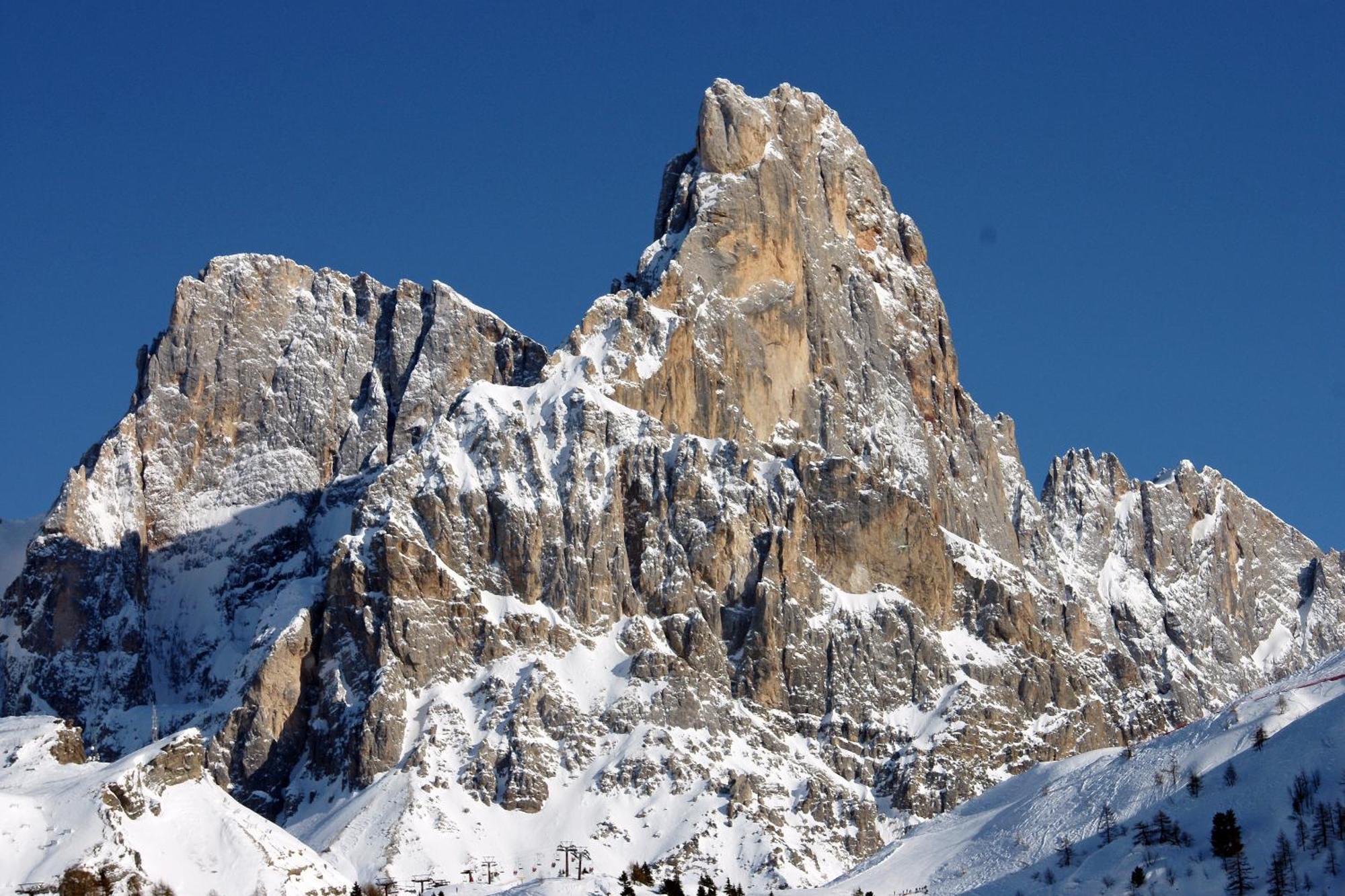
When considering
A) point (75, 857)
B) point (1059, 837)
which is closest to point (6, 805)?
point (75, 857)

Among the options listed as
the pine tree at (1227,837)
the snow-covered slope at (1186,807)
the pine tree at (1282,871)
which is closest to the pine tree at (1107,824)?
the snow-covered slope at (1186,807)

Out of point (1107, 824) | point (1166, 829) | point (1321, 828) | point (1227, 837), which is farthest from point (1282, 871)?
point (1107, 824)

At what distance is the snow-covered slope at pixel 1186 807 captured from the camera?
17188 cm

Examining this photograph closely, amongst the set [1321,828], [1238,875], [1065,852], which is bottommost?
[1238,875]

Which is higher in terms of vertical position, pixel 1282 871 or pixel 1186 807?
pixel 1186 807

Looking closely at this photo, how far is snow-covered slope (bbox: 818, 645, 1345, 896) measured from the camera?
172m

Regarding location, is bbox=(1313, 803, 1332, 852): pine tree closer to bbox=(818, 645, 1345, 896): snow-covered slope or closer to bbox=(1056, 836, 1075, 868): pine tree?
bbox=(818, 645, 1345, 896): snow-covered slope

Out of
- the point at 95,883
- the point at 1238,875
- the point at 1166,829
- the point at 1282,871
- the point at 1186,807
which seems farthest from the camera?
the point at 95,883

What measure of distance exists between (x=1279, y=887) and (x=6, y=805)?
3416 inches

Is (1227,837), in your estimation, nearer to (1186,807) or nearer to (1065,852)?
(1186,807)

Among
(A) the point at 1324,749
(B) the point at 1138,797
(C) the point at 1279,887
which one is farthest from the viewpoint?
(B) the point at 1138,797

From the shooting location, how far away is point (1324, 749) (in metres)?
176

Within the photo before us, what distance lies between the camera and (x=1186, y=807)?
180125 mm

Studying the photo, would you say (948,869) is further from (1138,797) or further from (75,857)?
(75,857)
